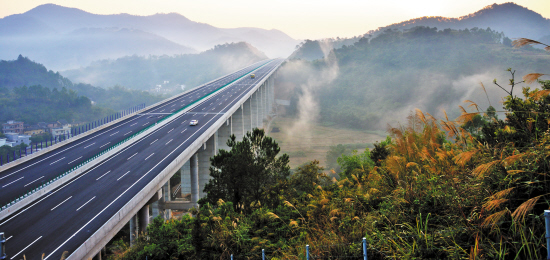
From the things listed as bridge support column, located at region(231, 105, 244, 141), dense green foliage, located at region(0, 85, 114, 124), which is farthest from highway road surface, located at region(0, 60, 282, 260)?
dense green foliage, located at region(0, 85, 114, 124)

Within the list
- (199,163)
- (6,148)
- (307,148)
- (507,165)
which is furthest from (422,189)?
(6,148)

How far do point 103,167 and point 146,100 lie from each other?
170 m

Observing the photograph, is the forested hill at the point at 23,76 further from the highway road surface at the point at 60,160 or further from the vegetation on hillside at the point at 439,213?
the vegetation on hillside at the point at 439,213

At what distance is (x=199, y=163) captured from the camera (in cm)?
5050

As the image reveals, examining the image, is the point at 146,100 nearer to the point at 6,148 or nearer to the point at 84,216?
the point at 6,148

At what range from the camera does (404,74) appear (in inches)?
5915

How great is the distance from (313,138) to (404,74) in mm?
71016

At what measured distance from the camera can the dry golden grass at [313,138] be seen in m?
82.9

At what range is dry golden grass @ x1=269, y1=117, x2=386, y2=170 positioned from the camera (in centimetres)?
8291

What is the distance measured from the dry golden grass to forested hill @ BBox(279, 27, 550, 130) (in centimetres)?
1061

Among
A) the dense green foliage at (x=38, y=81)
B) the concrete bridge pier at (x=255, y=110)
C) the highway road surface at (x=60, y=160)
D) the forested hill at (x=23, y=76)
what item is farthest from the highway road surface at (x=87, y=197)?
the forested hill at (x=23, y=76)

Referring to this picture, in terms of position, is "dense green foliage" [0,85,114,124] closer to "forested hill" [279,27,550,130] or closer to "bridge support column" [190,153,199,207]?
"forested hill" [279,27,550,130]

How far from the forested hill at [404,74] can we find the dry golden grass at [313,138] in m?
10.6

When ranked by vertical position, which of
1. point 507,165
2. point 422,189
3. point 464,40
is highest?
point 464,40
